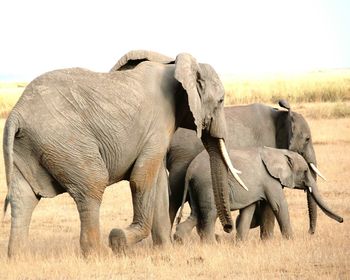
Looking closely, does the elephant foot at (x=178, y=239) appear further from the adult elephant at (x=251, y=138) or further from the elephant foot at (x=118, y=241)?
the elephant foot at (x=118, y=241)

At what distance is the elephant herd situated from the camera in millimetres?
8969

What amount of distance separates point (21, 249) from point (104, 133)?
133 cm

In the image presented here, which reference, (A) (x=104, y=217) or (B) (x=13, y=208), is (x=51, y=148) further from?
(A) (x=104, y=217)

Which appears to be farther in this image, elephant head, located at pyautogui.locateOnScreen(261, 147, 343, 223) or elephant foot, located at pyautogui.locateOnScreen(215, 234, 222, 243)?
elephant head, located at pyautogui.locateOnScreen(261, 147, 343, 223)

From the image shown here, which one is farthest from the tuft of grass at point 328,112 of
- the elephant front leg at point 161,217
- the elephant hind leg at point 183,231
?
the elephant front leg at point 161,217

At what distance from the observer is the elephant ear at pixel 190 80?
9445 millimetres

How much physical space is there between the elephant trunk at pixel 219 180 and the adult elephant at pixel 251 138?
4.48ft

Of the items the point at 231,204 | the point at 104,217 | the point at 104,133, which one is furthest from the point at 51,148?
the point at 104,217

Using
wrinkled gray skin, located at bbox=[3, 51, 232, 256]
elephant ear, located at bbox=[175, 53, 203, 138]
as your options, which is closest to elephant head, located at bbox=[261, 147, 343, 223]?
wrinkled gray skin, located at bbox=[3, 51, 232, 256]

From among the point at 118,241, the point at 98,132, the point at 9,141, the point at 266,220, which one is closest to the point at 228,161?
the point at 266,220

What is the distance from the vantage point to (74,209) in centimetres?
1456

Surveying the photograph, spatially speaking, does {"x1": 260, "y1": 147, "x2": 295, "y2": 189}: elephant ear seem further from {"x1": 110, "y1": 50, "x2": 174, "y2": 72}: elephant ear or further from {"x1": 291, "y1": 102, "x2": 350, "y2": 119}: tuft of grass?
{"x1": 291, "y1": 102, "x2": 350, "y2": 119}: tuft of grass

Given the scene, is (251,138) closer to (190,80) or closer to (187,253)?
(190,80)

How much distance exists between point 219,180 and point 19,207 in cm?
223
